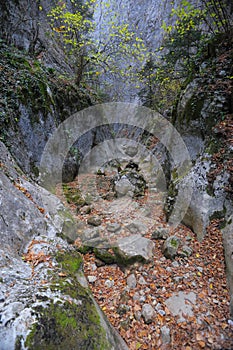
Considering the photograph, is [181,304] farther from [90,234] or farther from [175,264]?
[90,234]

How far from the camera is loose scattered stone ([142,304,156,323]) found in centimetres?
271

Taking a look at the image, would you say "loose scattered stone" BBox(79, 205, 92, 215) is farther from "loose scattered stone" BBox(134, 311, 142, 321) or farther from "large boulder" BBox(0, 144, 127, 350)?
"loose scattered stone" BBox(134, 311, 142, 321)

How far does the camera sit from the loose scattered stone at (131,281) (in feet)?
10.8

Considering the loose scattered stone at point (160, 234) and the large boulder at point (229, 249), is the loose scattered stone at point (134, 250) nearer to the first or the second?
the loose scattered stone at point (160, 234)

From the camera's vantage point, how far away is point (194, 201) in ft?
14.2

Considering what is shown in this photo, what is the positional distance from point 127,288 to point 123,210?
3.02 metres

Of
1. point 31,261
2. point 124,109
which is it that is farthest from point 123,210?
point 124,109

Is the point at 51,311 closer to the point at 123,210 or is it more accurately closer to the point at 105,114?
the point at 123,210

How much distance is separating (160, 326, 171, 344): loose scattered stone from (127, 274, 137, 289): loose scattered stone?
2.65ft

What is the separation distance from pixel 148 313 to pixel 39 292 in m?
1.75

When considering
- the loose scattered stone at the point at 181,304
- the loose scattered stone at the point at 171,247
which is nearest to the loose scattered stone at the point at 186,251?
the loose scattered stone at the point at 171,247

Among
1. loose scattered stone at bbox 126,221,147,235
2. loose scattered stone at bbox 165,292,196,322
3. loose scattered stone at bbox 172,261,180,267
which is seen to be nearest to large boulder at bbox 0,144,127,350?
loose scattered stone at bbox 165,292,196,322

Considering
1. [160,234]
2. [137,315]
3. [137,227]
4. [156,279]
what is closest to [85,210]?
[137,227]

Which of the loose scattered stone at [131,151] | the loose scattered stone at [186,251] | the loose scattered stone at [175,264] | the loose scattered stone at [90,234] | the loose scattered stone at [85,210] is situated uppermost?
the loose scattered stone at [131,151]
